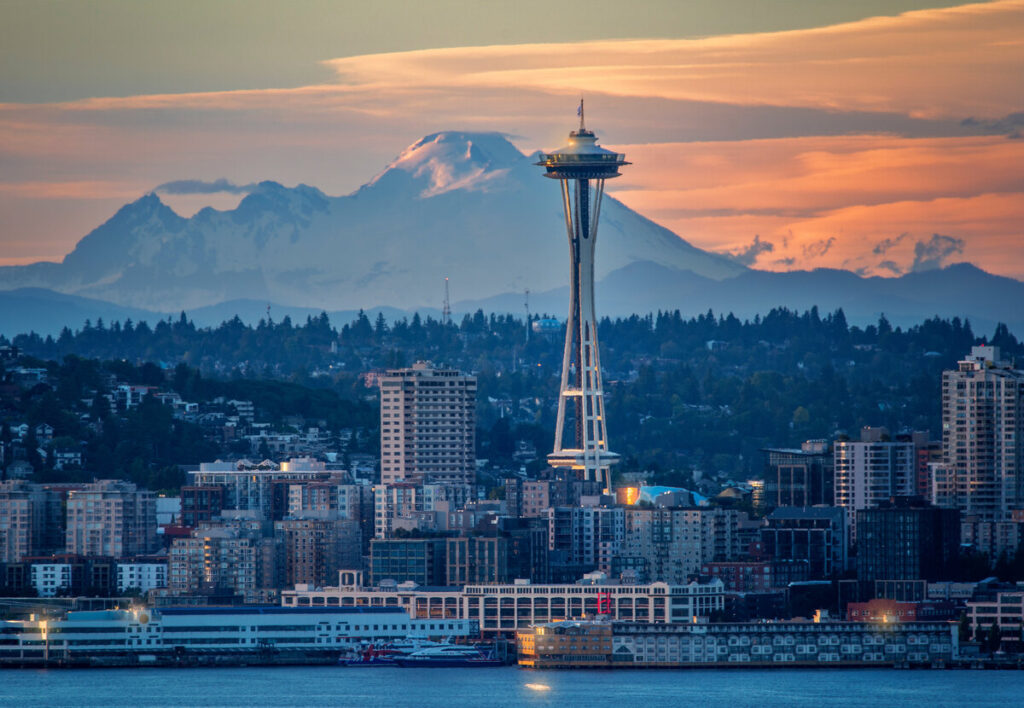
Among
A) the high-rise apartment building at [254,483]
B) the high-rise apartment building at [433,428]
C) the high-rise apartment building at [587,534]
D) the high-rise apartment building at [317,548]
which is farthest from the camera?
the high-rise apartment building at [433,428]

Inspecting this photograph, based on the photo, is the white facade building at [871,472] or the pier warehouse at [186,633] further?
the white facade building at [871,472]

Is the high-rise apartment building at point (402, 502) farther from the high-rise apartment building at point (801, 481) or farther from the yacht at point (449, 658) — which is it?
the yacht at point (449, 658)

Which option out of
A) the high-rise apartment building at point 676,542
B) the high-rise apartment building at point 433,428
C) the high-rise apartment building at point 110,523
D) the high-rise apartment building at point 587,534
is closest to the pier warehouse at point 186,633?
the high-rise apartment building at point 676,542

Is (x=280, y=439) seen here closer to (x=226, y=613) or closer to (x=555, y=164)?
(x=555, y=164)

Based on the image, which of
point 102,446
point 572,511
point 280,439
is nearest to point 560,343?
point 280,439

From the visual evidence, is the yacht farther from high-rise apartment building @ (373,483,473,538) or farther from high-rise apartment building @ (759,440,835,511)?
high-rise apartment building @ (759,440,835,511)

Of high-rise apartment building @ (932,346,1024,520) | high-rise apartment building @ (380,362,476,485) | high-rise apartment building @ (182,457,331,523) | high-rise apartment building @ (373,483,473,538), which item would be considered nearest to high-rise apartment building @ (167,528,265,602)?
high-rise apartment building @ (373,483,473,538)

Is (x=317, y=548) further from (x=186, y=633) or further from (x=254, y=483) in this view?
(x=186, y=633)
